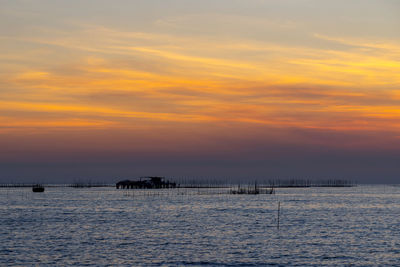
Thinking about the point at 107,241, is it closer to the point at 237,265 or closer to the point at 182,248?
the point at 182,248

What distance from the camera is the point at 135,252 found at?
151 feet

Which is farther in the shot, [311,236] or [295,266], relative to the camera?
[311,236]

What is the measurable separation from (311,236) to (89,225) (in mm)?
27368

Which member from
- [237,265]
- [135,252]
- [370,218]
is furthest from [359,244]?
[370,218]

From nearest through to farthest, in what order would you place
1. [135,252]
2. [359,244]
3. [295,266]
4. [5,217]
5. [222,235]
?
[295,266], [135,252], [359,244], [222,235], [5,217]

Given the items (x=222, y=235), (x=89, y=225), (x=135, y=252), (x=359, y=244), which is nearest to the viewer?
(x=135, y=252)

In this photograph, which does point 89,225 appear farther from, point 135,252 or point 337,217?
point 337,217

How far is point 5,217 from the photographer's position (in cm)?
8012

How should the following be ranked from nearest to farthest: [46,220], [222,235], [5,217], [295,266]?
[295,266] < [222,235] < [46,220] < [5,217]

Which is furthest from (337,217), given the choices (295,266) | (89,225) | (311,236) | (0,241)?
(0,241)

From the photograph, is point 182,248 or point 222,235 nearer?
point 182,248

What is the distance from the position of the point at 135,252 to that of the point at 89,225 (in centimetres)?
2370

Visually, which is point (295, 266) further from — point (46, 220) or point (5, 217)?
point (5, 217)

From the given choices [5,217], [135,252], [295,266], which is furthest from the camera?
[5,217]
